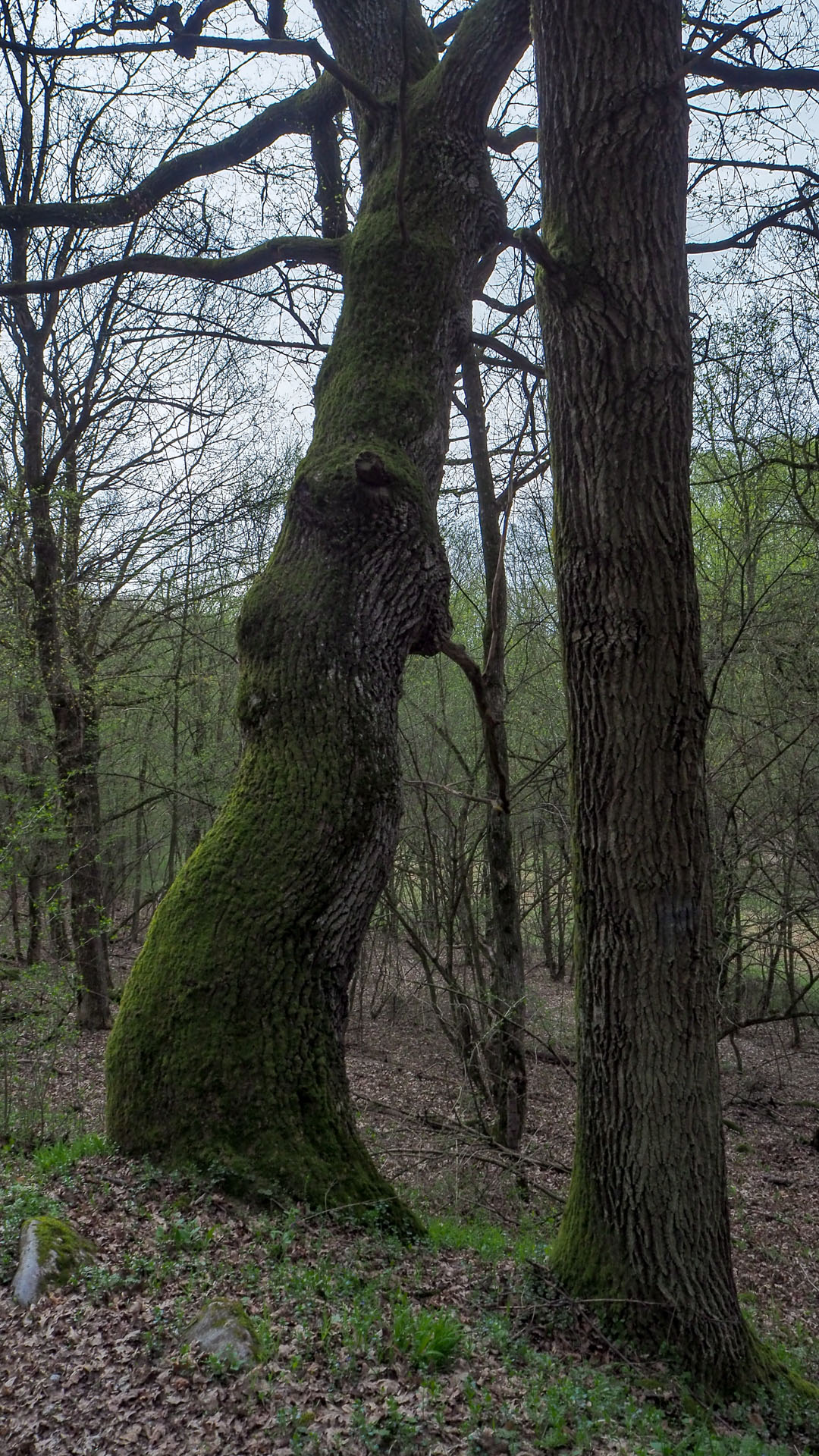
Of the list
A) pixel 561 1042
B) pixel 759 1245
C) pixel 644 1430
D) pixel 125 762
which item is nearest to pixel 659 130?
pixel 644 1430

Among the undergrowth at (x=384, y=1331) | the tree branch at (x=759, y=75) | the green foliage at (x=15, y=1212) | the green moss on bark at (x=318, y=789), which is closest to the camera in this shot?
the undergrowth at (x=384, y=1331)

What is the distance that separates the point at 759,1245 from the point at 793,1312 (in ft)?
3.46

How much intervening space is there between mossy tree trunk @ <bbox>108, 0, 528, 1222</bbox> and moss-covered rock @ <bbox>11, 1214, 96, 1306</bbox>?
0.62 metres

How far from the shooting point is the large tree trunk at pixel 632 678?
3.66 meters

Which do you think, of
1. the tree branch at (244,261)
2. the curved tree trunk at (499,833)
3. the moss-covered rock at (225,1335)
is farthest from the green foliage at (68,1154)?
the tree branch at (244,261)

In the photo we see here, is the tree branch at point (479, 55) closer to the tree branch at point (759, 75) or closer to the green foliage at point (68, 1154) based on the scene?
the tree branch at point (759, 75)

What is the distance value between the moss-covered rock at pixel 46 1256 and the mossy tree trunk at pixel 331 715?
62 centimetres

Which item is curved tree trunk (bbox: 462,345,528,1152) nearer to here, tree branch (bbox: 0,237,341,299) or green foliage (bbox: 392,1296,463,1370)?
tree branch (bbox: 0,237,341,299)

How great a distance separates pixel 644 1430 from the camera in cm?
286

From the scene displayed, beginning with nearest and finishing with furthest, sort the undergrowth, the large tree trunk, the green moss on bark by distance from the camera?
the undergrowth < the large tree trunk < the green moss on bark

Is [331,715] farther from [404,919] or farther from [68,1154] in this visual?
[404,919]

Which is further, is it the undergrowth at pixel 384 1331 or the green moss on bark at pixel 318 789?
the green moss on bark at pixel 318 789

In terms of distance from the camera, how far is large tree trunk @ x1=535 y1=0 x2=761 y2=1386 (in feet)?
12.0

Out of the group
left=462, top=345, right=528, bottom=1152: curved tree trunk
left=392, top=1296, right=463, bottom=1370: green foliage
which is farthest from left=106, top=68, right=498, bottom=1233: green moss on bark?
Result: left=462, top=345, right=528, bottom=1152: curved tree trunk
